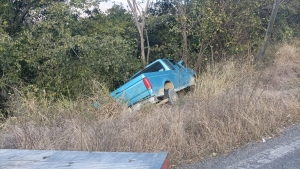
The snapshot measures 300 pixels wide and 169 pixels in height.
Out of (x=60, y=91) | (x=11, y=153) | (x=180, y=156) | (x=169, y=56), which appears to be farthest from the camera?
(x=169, y=56)

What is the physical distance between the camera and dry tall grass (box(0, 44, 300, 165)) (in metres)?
5.60

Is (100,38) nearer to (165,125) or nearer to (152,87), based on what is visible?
(152,87)

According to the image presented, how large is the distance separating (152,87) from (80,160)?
619 centimetres

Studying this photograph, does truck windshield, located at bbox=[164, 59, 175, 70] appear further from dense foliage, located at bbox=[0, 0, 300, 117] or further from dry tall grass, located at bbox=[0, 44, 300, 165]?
dry tall grass, located at bbox=[0, 44, 300, 165]

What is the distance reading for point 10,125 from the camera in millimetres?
6750

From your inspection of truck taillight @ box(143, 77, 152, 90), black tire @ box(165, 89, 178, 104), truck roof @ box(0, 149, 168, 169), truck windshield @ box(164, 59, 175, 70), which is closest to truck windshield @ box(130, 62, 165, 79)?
truck windshield @ box(164, 59, 175, 70)

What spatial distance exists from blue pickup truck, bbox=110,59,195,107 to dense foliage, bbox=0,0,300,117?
1.16 meters

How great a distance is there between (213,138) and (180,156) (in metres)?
0.64

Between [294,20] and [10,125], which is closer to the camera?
[10,125]

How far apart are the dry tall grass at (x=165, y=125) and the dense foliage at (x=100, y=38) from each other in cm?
144

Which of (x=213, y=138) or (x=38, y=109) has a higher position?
(x=38, y=109)

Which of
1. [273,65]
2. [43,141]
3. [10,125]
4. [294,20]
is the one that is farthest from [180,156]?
[294,20]

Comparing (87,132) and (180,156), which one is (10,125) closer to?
(87,132)

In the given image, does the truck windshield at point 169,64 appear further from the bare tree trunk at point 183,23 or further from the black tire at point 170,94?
the bare tree trunk at point 183,23
